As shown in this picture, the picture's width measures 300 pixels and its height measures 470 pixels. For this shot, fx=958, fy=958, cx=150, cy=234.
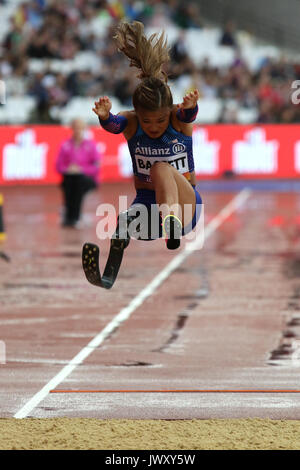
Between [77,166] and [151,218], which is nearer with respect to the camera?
[151,218]

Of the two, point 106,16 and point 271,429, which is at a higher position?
point 106,16

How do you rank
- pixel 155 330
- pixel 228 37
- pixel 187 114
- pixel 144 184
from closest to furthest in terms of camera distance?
pixel 187 114 < pixel 144 184 < pixel 155 330 < pixel 228 37

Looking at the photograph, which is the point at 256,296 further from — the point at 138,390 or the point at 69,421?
the point at 69,421

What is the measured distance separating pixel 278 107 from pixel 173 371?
70.2ft

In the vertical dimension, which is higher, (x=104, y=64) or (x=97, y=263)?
(x=104, y=64)

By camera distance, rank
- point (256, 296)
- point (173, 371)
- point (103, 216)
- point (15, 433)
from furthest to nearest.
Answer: point (103, 216), point (256, 296), point (173, 371), point (15, 433)

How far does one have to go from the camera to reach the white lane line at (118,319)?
7.68 meters

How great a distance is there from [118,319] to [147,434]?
4.46 meters

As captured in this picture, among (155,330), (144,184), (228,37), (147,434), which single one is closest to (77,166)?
(155,330)

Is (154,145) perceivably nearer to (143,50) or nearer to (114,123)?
(114,123)

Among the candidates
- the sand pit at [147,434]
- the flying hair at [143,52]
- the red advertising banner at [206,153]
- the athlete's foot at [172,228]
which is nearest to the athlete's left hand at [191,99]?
the flying hair at [143,52]

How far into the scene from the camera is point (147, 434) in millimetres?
6602

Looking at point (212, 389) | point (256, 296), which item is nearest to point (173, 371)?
point (212, 389)

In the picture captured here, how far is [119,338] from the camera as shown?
10.0 m
